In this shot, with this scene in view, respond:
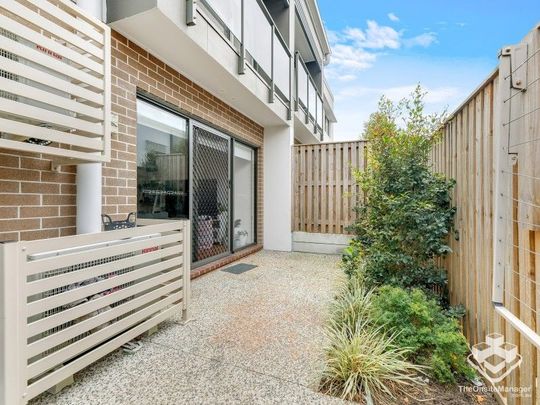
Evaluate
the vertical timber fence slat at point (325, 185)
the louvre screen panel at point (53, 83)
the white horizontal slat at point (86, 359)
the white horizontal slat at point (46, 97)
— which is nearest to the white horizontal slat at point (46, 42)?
the louvre screen panel at point (53, 83)

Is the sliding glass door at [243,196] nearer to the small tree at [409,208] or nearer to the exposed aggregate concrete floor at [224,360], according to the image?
the exposed aggregate concrete floor at [224,360]

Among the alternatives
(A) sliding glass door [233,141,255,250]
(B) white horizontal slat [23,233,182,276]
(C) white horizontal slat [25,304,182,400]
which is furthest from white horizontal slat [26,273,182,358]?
(A) sliding glass door [233,141,255,250]

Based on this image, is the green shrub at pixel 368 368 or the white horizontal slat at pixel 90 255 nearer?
the white horizontal slat at pixel 90 255

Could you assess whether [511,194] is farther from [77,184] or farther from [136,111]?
[136,111]

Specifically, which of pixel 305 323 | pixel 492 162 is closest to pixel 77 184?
pixel 305 323

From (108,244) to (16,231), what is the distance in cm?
70

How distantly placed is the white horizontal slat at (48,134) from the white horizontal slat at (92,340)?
1203mm

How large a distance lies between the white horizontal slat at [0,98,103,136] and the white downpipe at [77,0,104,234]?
1.73 ft

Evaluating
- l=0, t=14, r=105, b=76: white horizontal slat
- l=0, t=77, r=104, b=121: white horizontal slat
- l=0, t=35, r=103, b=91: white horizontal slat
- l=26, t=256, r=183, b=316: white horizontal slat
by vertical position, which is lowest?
l=26, t=256, r=183, b=316: white horizontal slat

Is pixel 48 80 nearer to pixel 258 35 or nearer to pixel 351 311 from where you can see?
→ pixel 351 311

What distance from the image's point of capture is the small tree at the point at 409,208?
279 centimetres

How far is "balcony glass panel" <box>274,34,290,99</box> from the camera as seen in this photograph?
5.46m

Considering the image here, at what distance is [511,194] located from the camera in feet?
5.23

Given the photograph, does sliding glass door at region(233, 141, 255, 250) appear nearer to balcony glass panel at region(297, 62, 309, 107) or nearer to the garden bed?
balcony glass panel at region(297, 62, 309, 107)
